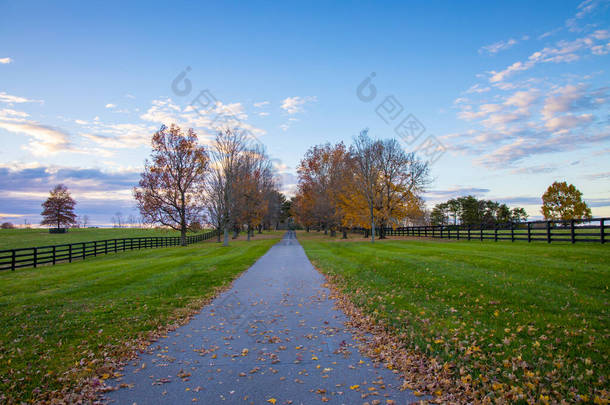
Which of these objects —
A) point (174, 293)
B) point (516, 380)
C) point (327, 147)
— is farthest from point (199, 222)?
point (516, 380)

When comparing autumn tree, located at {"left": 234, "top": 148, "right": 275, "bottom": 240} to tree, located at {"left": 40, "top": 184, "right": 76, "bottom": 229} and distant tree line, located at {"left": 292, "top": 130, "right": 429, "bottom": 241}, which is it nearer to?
distant tree line, located at {"left": 292, "top": 130, "right": 429, "bottom": 241}

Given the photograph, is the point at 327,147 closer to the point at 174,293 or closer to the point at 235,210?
the point at 235,210

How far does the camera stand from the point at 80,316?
28.3 ft

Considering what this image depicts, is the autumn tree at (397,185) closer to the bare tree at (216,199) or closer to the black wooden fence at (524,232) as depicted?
the black wooden fence at (524,232)

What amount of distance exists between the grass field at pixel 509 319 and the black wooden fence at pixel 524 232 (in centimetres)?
762

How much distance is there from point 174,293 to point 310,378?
25.6 ft

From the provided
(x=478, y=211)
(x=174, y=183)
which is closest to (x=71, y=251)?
(x=174, y=183)

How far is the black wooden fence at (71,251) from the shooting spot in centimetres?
2123

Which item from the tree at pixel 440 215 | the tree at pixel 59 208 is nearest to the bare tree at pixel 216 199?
the tree at pixel 59 208

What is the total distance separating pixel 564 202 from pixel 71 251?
263 ft

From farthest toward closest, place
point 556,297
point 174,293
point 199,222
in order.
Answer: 1. point 199,222
2. point 174,293
3. point 556,297

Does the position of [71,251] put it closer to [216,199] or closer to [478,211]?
[216,199]

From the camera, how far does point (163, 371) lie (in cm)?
542

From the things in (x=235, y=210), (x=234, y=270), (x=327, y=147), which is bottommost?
(x=234, y=270)
